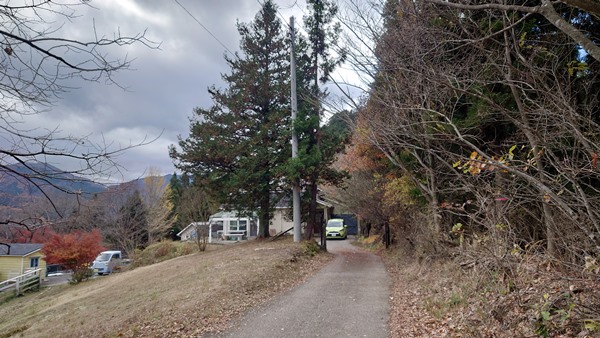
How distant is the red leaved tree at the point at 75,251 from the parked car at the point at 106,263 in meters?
6.12

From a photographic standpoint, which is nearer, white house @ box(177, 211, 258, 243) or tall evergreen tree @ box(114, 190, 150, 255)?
tall evergreen tree @ box(114, 190, 150, 255)

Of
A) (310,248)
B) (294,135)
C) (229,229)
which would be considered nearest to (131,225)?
(229,229)

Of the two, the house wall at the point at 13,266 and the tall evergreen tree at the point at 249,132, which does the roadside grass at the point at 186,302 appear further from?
the house wall at the point at 13,266

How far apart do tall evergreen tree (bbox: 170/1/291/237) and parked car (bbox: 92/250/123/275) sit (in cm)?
1601

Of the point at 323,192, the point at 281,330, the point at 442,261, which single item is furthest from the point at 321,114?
the point at 323,192

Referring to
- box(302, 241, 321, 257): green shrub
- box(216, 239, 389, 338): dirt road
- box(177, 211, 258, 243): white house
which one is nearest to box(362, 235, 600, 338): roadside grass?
box(216, 239, 389, 338): dirt road

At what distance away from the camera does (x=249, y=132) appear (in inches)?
733

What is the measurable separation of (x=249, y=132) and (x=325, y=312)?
42.7 feet

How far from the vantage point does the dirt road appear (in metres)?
5.81

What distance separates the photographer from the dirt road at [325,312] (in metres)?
5.81

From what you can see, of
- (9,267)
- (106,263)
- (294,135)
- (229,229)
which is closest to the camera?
(294,135)

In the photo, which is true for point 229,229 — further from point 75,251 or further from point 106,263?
point 75,251

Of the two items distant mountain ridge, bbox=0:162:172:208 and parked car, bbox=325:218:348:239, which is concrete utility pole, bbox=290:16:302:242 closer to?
distant mountain ridge, bbox=0:162:172:208

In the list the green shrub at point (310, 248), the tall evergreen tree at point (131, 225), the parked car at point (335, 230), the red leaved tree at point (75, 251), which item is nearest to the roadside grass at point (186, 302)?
the green shrub at point (310, 248)
